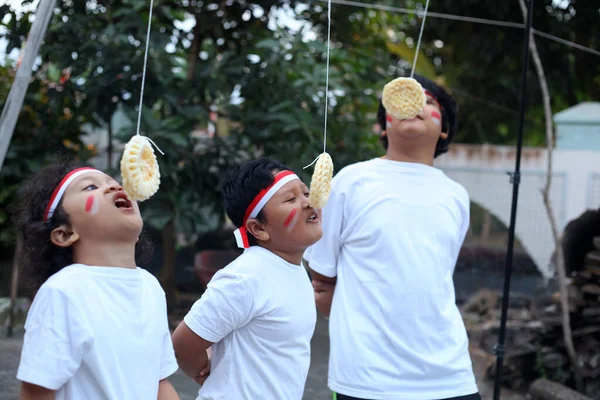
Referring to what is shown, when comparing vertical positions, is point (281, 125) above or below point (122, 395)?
above

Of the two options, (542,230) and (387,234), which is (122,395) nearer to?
(387,234)

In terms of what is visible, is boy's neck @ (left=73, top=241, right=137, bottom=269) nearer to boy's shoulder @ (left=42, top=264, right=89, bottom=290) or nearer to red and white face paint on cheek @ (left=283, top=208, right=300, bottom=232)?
boy's shoulder @ (left=42, top=264, right=89, bottom=290)

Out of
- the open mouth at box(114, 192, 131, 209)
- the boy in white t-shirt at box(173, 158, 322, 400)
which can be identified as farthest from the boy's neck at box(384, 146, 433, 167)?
the open mouth at box(114, 192, 131, 209)

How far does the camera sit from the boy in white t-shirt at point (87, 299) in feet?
5.24

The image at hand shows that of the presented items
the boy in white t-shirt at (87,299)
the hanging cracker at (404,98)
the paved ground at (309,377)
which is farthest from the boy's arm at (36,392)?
the paved ground at (309,377)

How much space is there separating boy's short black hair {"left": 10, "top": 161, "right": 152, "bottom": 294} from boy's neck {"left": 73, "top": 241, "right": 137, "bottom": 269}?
5 centimetres

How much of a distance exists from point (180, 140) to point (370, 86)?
5.44 ft

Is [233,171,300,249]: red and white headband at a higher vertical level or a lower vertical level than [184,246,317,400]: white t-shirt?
higher

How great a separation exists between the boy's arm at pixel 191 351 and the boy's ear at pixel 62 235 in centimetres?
41

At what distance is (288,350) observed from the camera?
6.59 ft

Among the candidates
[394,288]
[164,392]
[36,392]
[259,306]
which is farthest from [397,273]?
[36,392]

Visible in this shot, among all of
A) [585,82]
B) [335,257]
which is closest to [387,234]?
[335,257]

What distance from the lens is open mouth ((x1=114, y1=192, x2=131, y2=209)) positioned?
181cm

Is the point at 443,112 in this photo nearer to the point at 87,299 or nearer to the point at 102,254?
the point at 102,254
